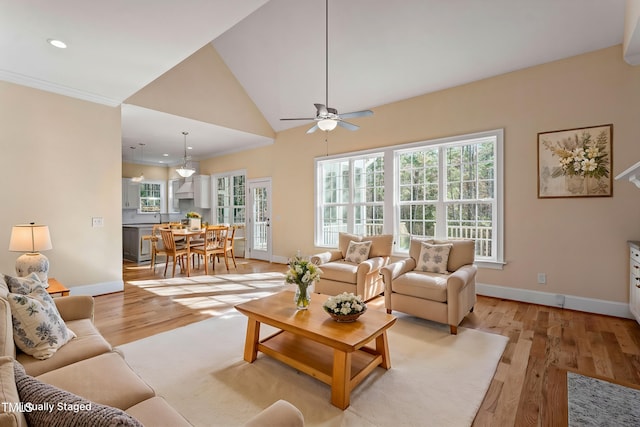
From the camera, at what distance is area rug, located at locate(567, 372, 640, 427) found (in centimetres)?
182

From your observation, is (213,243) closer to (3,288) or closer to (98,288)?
(98,288)

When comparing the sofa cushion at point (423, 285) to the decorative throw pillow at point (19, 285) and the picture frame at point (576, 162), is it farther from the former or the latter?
the decorative throw pillow at point (19, 285)

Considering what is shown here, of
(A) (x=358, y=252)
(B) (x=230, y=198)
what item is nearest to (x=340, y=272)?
(A) (x=358, y=252)

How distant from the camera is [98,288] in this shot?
177 inches

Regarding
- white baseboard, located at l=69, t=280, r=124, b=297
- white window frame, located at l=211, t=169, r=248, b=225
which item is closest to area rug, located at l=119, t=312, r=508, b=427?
white baseboard, located at l=69, t=280, r=124, b=297

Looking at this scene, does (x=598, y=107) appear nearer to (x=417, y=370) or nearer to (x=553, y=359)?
(x=553, y=359)

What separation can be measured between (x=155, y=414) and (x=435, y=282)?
279 cm

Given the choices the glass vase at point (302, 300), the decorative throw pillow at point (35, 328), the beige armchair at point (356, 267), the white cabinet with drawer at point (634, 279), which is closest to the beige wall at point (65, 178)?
the decorative throw pillow at point (35, 328)

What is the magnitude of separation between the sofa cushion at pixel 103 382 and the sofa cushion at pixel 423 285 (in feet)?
8.77

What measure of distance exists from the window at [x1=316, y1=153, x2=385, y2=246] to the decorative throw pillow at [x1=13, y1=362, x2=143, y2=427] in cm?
508

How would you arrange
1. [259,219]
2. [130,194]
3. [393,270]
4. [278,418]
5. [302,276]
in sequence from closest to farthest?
[278,418]
[302,276]
[393,270]
[259,219]
[130,194]

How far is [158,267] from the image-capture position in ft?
21.9

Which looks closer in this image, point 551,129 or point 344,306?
point 344,306

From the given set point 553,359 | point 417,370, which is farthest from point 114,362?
point 553,359
